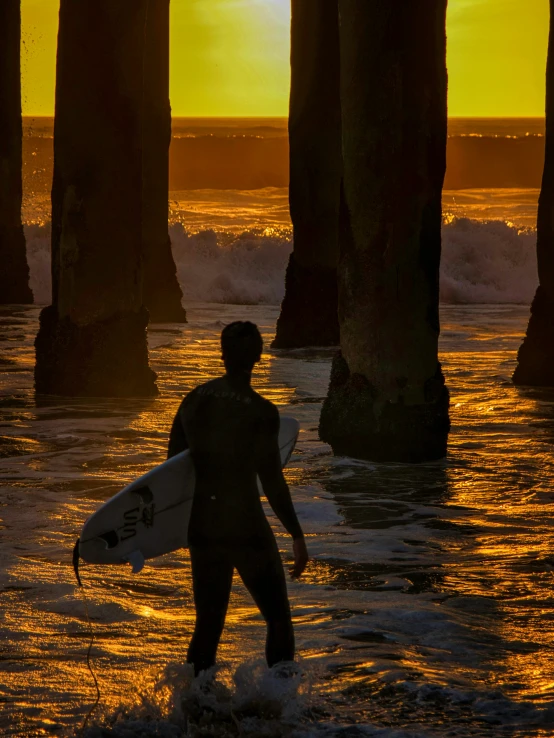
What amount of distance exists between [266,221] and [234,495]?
33.8 meters

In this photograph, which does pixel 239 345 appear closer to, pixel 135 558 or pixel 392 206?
pixel 135 558

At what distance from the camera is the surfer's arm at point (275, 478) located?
15.6ft

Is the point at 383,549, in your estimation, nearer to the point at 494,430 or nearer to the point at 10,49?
the point at 494,430

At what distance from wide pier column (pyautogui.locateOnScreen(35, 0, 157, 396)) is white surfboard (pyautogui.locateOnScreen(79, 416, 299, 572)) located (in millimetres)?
6744

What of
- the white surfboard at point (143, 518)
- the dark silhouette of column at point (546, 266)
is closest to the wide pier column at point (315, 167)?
the dark silhouette of column at point (546, 266)

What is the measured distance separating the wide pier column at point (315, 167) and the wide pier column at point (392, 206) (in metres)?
5.92

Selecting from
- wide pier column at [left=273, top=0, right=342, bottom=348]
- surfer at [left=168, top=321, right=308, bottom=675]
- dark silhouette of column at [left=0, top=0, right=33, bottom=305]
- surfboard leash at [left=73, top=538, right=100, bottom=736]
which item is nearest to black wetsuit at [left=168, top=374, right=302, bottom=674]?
surfer at [left=168, top=321, right=308, bottom=675]

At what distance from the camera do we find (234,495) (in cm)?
475

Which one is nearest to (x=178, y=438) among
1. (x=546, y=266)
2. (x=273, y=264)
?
(x=546, y=266)

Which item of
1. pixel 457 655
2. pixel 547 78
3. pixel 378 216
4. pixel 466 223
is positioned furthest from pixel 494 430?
pixel 466 223

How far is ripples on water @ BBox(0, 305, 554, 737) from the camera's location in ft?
16.0

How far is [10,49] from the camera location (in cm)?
1956

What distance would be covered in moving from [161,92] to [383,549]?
38.0 feet

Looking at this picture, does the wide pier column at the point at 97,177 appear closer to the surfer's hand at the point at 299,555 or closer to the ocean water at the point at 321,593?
the ocean water at the point at 321,593
